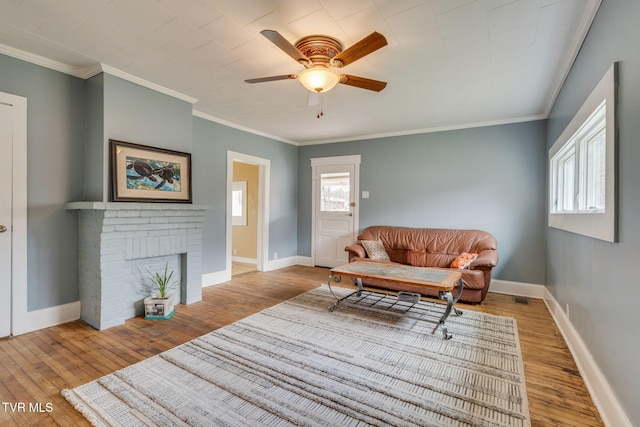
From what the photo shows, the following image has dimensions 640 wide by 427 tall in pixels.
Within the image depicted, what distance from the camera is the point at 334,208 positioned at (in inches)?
229

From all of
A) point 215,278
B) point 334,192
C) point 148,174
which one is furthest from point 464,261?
point 148,174

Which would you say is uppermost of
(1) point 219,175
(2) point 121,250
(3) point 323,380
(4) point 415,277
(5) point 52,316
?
(1) point 219,175

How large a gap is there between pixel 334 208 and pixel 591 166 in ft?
12.9

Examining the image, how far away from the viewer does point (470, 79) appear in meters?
3.02

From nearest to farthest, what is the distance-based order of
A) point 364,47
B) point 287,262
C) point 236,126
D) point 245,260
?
point 364,47, point 236,126, point 287,262, point 245,260

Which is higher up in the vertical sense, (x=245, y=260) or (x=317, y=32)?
(x=317, y=32)

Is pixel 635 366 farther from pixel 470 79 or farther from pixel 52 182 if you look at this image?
pixel 52 182

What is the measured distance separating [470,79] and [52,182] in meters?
4.23

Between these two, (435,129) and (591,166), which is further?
(435,129)

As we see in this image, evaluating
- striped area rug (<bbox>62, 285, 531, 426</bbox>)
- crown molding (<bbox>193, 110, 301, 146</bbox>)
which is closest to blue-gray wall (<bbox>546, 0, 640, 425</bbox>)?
striped area rug (<bbox>62, 285, 531, 426</bbox>)

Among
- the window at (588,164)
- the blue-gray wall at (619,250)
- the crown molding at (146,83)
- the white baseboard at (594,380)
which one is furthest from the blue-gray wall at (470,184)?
the crown molding at (146,83)

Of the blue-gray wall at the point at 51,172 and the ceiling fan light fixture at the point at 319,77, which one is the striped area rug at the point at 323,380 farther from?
the ceiling fan light fixture at the point at 319,77

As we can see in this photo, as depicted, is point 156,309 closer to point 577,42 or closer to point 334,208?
point 334,208

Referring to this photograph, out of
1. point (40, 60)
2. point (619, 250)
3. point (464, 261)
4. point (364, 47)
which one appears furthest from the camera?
point (464, 261)
